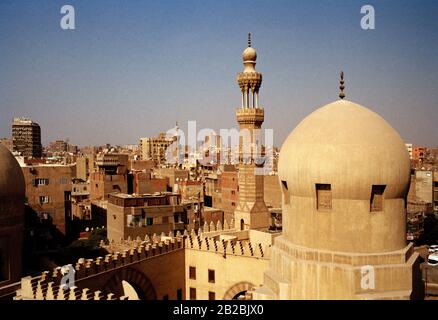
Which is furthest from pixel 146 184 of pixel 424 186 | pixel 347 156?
pixel 347 156

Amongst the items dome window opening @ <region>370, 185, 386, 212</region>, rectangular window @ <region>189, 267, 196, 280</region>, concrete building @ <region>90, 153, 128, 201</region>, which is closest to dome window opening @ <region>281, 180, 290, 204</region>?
dome window opening @ <region>370, 185, 386, 212</region>

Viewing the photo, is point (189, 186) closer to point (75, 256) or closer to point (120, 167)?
point (120, 167)

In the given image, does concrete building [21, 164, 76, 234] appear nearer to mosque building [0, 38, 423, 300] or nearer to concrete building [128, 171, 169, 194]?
concrete building [128, 171, 169, 194]

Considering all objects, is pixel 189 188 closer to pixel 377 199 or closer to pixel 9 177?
pixel 9 177

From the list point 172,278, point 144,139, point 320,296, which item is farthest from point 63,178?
point 144,139

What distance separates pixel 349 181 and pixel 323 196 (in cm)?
81

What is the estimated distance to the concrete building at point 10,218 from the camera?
47.7 ft

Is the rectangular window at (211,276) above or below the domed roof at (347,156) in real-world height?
below

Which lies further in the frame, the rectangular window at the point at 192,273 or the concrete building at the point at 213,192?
the concrete building at the point at 213,192

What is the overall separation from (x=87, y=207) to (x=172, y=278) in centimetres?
3131

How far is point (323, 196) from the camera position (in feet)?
34.3

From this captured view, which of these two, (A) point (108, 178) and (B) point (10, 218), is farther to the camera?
(A) point (108, 178)

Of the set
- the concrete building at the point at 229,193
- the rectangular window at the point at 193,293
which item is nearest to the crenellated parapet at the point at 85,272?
the rectangular window at the point at 193,293

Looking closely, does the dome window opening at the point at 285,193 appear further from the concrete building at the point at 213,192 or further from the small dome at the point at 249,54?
the concrete building at the point at 213,192
